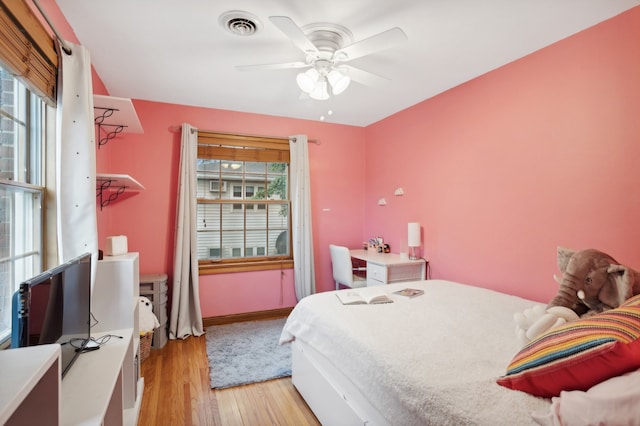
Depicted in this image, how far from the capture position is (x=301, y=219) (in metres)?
3.89

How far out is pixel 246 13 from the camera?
1884mm

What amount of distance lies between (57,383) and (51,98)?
141 centimetres

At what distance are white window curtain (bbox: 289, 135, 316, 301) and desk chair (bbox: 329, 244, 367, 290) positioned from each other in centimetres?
38

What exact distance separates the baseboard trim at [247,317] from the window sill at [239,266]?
1.66ft

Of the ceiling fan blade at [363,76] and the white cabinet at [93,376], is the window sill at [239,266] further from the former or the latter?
the ceiling fan blade at [363,76]

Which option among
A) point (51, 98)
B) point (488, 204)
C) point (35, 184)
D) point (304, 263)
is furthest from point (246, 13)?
point (304, 263)

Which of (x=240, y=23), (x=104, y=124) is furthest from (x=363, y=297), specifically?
(x=104, y=124)

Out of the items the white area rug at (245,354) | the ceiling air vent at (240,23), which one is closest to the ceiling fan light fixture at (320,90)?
the ceiling air vent at (240,23)

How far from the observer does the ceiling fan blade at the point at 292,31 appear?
1600 millimetres

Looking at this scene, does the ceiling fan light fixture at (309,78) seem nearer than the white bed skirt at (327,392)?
No

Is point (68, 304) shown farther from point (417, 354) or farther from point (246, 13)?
point (246, 13)

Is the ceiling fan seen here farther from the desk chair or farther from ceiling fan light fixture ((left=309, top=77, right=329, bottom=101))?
the desk chair

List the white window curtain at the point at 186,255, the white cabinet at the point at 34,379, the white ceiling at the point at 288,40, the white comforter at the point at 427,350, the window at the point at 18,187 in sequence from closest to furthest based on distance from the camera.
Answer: the white cabinet at the point at 34,379
the white comforter at the point at 427,350
the window at the point at 18,187
the white ceiling at the point at 288,40
the white window curtain at the point at 186,255

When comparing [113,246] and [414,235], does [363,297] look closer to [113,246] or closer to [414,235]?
[414,235]
